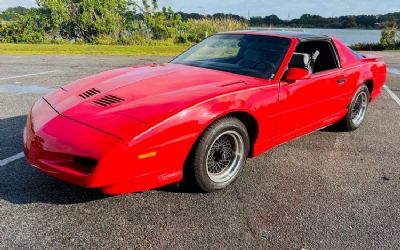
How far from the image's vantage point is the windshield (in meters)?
3.76

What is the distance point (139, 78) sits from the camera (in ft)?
11.7

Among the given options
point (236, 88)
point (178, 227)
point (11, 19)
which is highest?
point (11, 19)

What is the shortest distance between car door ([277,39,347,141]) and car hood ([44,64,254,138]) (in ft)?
1.60

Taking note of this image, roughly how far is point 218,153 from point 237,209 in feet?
1.75

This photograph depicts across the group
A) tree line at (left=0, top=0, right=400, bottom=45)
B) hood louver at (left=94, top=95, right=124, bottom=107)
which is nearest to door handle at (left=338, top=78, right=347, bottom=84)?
hood louver at (left=94, top=95, right=124, bottom=107)

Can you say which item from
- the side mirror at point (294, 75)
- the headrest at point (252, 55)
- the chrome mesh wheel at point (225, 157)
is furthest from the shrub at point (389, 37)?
the chrome mesh wheel at point (225, 157)

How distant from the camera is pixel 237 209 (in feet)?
9.53

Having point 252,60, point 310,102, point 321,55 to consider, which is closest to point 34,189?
point 252,60

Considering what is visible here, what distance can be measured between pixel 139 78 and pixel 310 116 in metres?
1.89

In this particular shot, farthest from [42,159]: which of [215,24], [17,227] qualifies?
[215,24]

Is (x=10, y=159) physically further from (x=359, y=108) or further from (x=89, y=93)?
(x=359, y=108)

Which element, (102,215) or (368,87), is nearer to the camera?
(102,215)

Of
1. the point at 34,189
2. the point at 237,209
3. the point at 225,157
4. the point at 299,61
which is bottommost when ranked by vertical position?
the point at 237,209

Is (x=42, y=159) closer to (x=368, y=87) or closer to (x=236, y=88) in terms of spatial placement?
(x=236, y=88)
